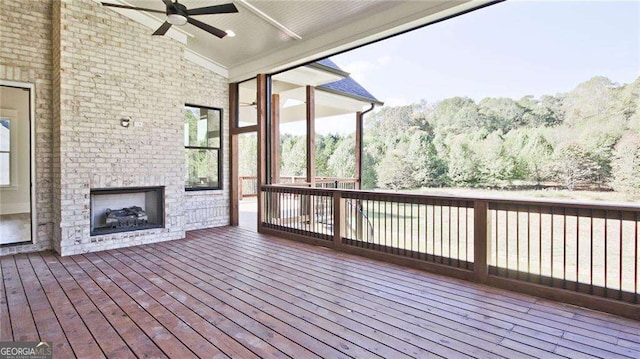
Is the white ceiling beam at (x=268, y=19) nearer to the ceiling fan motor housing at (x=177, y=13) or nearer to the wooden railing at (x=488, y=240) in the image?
the ceiling fan motor housing at (x=177, y=13)

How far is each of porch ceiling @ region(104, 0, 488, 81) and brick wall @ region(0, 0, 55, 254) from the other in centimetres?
122

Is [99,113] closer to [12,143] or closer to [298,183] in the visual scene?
[298,183]

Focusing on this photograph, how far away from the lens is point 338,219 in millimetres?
5086

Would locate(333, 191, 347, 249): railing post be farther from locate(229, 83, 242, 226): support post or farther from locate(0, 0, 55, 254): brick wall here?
locate(0, 0, 55, 254): brick wall

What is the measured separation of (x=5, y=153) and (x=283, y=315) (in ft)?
28.8

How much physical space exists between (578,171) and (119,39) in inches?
384

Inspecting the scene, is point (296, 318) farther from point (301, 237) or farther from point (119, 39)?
point (119, 39)

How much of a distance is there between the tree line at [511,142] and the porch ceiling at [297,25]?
6.02m

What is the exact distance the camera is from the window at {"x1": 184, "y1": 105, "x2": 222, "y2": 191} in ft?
21.7

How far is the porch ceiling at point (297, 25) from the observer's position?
4078 millimetres

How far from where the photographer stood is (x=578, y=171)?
759 centimetres

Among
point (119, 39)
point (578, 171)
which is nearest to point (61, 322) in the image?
point (119, 39)

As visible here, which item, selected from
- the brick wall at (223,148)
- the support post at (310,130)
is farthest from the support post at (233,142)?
the support post at (310,130)

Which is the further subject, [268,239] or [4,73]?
[268,239]
